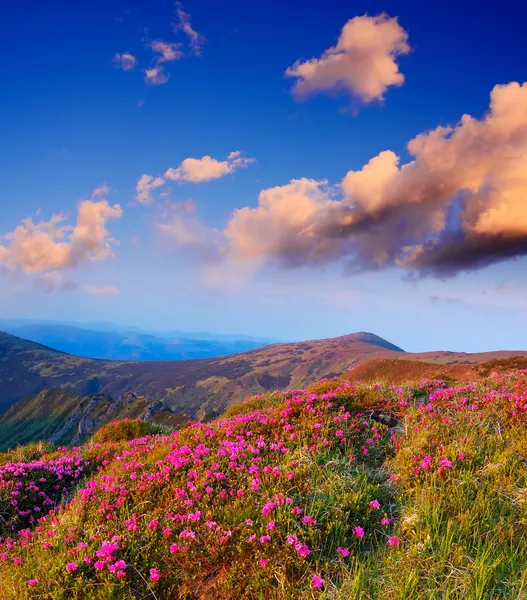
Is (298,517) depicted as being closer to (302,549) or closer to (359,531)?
(302,549)

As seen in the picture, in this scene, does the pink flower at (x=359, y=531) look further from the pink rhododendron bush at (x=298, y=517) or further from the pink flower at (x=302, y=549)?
the pink flower at (x=302, y=549)

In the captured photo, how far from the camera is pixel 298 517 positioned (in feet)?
19.7

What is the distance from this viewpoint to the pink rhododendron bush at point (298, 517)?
498 centimetres

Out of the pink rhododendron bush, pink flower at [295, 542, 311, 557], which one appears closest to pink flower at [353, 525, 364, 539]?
the pink rhododendron bush

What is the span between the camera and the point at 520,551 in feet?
16.8

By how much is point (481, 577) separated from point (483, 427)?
193 inches

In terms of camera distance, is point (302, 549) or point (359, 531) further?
point (359, 531)

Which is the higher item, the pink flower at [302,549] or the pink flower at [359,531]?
the pink flower at [359,531]

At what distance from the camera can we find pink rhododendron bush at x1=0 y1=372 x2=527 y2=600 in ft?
16.3

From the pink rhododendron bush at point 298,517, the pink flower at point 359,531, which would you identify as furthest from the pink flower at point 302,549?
the pink flower at point 359,531

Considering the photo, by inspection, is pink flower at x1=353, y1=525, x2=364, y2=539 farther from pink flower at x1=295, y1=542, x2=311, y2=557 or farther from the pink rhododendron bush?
pink flower at x1=295, y1=542, x2=311, y2=557

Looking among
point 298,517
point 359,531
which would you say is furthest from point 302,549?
point 359,531

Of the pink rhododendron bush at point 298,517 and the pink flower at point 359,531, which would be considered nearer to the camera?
the pink rhododendron bush at point 298,517

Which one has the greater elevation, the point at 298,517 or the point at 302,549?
the point at 298,517
